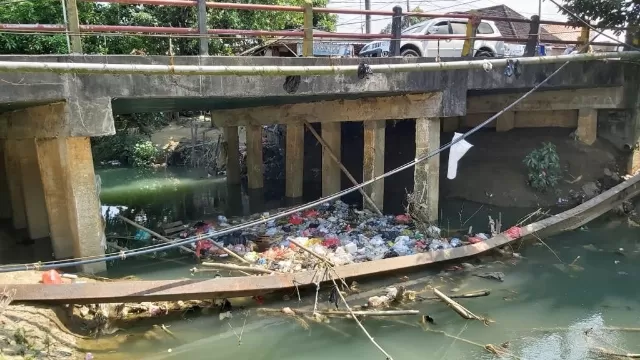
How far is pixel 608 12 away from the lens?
11.4 meters

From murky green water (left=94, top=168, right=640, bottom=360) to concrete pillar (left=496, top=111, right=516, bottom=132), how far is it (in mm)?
5968

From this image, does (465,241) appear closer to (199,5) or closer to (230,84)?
(230,84)

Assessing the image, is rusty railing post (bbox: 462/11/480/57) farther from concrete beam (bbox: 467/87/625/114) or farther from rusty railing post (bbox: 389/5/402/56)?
concrete beam (bbox: 467/87/625/114)

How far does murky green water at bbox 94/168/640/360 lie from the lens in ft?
20.0

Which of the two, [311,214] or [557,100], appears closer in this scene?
[311,214]

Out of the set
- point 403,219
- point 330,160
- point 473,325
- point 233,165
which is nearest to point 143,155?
point 233,165

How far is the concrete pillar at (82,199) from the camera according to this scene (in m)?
7.05

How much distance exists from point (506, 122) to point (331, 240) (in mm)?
7418

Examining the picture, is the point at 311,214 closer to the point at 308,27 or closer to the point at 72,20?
the point at 308,27

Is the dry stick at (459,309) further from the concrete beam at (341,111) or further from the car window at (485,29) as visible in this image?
the car window at (485,29)

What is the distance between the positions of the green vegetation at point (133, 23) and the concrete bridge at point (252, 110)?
99.4 inches

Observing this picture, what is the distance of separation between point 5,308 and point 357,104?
7.59 metres

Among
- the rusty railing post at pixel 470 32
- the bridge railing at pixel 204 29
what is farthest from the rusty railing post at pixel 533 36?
the rusty railing post at pixel 470 32

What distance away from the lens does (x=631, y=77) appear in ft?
40.2
